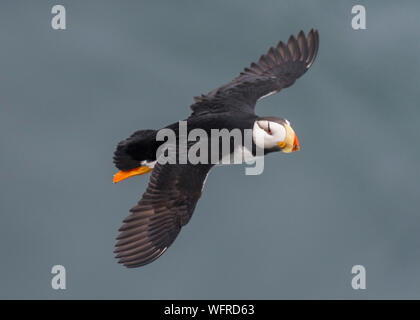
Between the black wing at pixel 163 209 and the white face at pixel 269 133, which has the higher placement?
the white face at pixel 269 133

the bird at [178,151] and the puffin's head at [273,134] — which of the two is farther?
the puffin's head at [273,134]

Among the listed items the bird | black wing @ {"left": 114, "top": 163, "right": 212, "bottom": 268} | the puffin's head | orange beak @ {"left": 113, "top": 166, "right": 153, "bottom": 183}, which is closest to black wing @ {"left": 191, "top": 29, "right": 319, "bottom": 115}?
the bird

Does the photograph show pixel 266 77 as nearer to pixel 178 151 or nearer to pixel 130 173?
pixel 178 151

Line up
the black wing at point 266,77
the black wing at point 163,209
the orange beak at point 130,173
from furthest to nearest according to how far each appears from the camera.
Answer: the black wing at point 266,77, the orange beak at point 130,173, the black wing at point 163,209

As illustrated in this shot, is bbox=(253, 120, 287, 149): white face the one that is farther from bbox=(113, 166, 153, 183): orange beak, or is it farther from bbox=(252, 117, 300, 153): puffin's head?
bbox=(113, 166, 153, 183): orange beak

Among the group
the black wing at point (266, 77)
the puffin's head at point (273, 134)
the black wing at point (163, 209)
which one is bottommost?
the black wing at point (163, 209)

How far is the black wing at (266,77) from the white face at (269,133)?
2.35 ft

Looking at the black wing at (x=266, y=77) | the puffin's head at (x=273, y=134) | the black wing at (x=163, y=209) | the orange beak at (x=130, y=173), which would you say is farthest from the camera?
the black wing at (x=266, y=77)

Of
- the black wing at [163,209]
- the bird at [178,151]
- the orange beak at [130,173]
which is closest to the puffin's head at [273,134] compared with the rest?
the bird at [178,151]

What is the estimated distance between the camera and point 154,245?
Answer: 34.1 feet

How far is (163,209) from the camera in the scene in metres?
10.5

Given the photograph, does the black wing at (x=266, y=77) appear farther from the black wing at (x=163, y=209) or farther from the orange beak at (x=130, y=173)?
the black wing at (x=163, y=209)

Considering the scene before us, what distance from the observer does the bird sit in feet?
34.3

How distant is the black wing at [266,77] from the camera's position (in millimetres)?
11820
